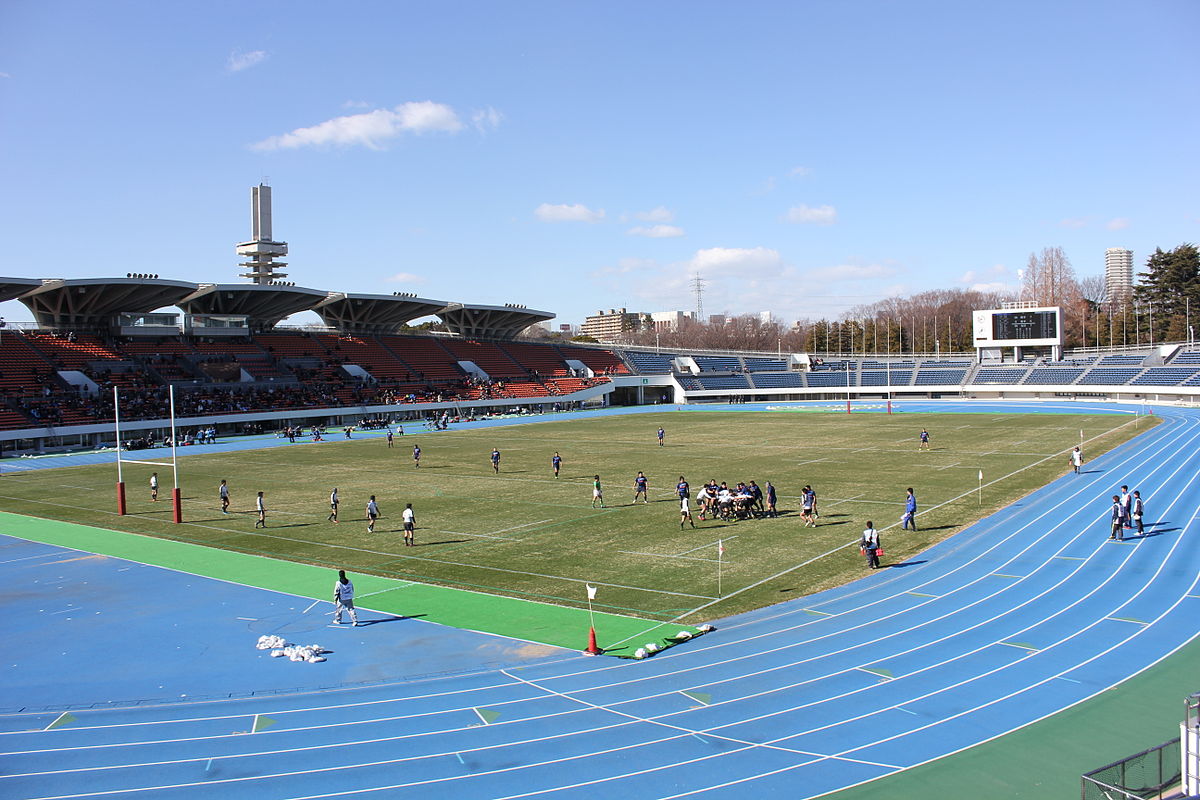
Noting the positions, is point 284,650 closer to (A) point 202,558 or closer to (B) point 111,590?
(B) point 111,590

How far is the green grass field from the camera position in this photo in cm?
2084

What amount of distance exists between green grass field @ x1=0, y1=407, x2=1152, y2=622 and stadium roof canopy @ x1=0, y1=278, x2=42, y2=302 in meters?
19.9

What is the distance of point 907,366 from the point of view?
10088cm

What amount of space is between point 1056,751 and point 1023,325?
86.5 meters

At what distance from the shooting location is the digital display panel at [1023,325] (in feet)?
282

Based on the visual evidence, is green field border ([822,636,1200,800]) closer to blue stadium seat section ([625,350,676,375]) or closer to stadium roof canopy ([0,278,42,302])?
stadium roof canopy ([0,278,42,302])

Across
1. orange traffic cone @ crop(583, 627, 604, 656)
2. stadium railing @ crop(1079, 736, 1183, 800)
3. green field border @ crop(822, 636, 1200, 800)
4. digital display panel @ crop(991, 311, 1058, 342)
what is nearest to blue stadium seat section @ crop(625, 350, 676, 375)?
digital display panel @ crop(991, 311, 1058, 342)

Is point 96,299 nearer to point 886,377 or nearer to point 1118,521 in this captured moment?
point 1118,521

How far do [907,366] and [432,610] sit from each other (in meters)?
93.2

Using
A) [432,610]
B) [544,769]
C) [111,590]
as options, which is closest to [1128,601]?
[544,769]

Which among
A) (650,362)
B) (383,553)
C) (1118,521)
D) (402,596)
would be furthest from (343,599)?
(650,362)

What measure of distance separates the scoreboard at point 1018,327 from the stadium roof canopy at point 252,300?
2750 inches

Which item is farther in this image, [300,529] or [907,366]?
[907,366]

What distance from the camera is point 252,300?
250ft
